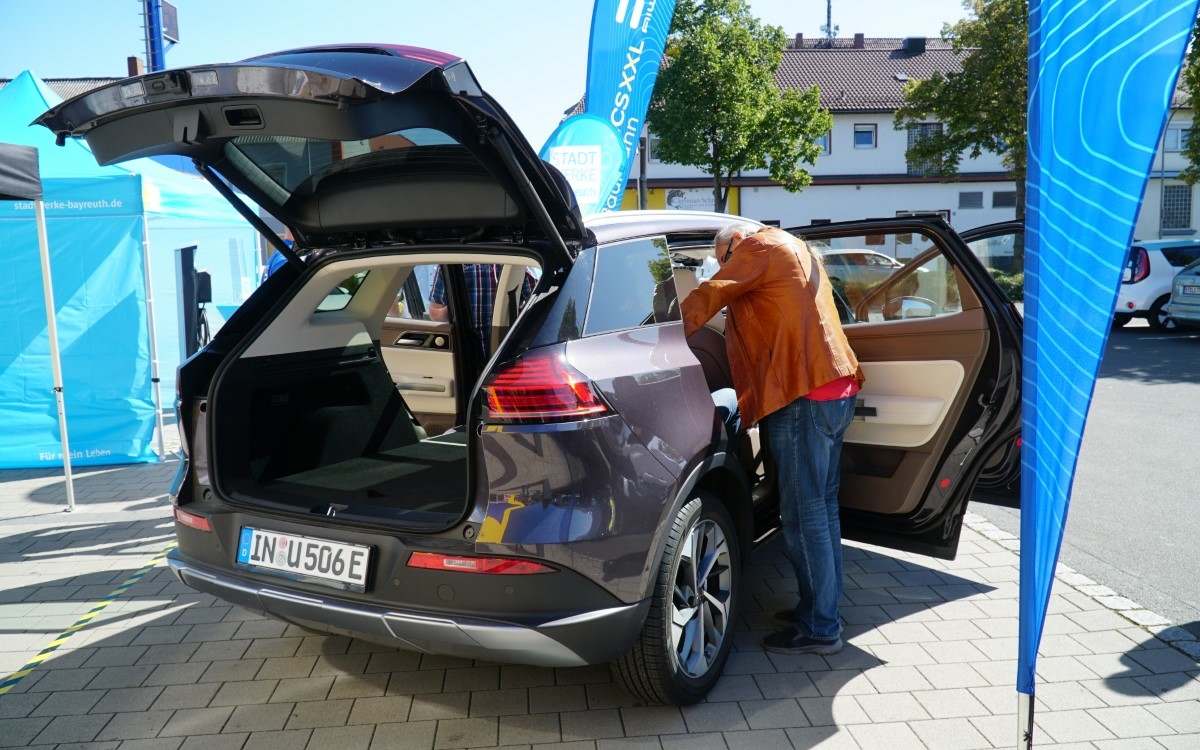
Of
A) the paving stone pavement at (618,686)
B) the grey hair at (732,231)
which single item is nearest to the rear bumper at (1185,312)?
the paving stone pavement at (618,686)

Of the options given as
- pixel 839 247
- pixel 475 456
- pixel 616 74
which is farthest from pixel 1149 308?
pixel 475 456

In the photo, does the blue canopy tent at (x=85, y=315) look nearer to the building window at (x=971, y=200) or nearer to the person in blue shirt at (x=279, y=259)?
the person in blue shirt at (x=279, y=259)

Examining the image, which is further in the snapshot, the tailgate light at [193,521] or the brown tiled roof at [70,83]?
the brown tiled roof at [70,83]

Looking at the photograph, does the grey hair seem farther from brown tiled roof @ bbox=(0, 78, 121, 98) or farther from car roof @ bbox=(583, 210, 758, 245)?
brown tiled roof @ bbox=(0, 78, 121, 98)

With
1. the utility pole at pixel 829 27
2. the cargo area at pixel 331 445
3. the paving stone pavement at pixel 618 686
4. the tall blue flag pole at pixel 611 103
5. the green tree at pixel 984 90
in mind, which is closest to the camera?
the paving stone pavement at pixel 618 686

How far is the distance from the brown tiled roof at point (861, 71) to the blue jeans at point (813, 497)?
43.2 meters

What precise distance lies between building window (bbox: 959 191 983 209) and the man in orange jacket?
45.1 metres

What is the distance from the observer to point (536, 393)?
2.83 metres

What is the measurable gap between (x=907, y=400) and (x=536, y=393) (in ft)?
6.40

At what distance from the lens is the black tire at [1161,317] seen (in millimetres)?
16000

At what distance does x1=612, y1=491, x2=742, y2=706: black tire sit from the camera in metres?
3.10

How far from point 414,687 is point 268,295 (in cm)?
169

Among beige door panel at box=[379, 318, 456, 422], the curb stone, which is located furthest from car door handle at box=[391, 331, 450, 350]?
the curb stone

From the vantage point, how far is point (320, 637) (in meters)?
4.12
